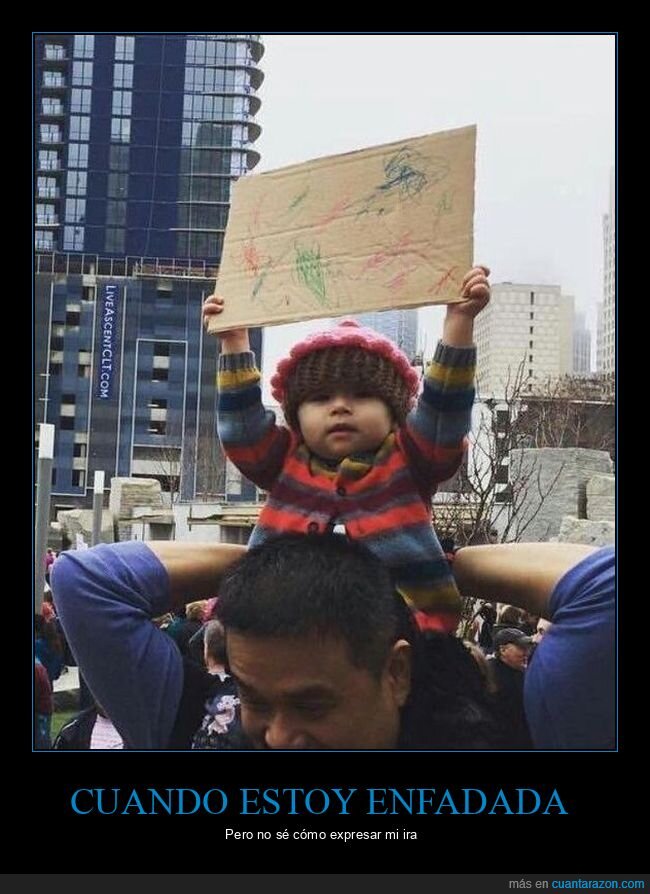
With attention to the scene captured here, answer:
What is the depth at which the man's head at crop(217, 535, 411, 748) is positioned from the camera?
473cm

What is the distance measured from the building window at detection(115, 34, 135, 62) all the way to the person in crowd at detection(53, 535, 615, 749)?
82.7 inches

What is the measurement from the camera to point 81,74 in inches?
206

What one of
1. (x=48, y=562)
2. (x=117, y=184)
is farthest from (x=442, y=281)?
(x=48, y=562)

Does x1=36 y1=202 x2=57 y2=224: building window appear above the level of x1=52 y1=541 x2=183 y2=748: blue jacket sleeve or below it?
above

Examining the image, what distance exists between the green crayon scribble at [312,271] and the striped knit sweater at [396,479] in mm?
404

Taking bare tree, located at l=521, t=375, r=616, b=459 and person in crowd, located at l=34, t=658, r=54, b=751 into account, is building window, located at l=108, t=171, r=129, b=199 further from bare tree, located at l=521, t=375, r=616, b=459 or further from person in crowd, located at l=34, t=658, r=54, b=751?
person in crowd, located at l=34, t=658, r=54, b=751

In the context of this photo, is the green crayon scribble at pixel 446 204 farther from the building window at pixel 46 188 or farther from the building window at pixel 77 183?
the building window at pixel 46 188

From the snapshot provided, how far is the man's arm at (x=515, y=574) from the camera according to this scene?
4820 mm

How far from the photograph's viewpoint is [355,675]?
187 inches

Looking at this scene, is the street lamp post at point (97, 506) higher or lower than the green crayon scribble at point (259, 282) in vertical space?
lower

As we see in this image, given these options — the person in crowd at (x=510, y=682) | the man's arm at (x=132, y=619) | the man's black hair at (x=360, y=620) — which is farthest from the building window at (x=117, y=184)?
the person in crowd at (x=510, y=682)

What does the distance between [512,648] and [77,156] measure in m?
2.78

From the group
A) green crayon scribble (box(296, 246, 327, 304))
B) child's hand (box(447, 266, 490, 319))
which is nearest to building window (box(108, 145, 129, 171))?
green crayon scribble (box(296, 246, 327, 304))
